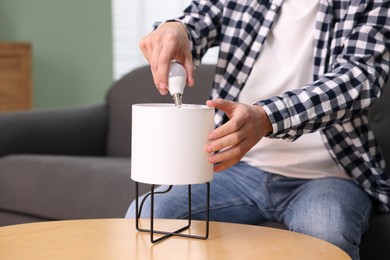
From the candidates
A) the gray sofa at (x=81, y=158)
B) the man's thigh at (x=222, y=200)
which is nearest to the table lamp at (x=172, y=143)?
the man's thigh at (x=222, y=200)

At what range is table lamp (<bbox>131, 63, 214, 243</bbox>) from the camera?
100 cm

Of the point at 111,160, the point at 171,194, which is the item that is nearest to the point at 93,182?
the point at 111,160

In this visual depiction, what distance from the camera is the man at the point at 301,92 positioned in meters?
1.26

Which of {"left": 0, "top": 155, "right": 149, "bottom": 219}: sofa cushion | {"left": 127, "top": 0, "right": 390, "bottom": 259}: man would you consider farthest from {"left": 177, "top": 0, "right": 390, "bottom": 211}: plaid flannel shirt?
{"left": 0, "top": 155, "right": 149, "bottom": 219}: sofa cushion

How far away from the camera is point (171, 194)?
1.33 meters

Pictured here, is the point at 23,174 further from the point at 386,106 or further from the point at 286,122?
the point at 286,122

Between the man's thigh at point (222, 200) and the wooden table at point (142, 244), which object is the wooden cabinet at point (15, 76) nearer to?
the man's thigh at point (222, 200)

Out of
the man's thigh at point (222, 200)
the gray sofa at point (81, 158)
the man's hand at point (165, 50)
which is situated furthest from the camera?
the gray sofa at point (81, 158)

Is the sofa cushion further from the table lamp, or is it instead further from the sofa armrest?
the table lamp

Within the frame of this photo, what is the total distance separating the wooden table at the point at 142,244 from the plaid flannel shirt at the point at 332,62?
195mm

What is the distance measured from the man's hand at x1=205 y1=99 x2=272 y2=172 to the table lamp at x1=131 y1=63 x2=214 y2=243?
1 centimetres

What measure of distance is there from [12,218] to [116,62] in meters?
2.52

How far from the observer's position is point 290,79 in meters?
1.47

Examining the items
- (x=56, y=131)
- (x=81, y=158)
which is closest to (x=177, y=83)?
(x=81, y=158)
